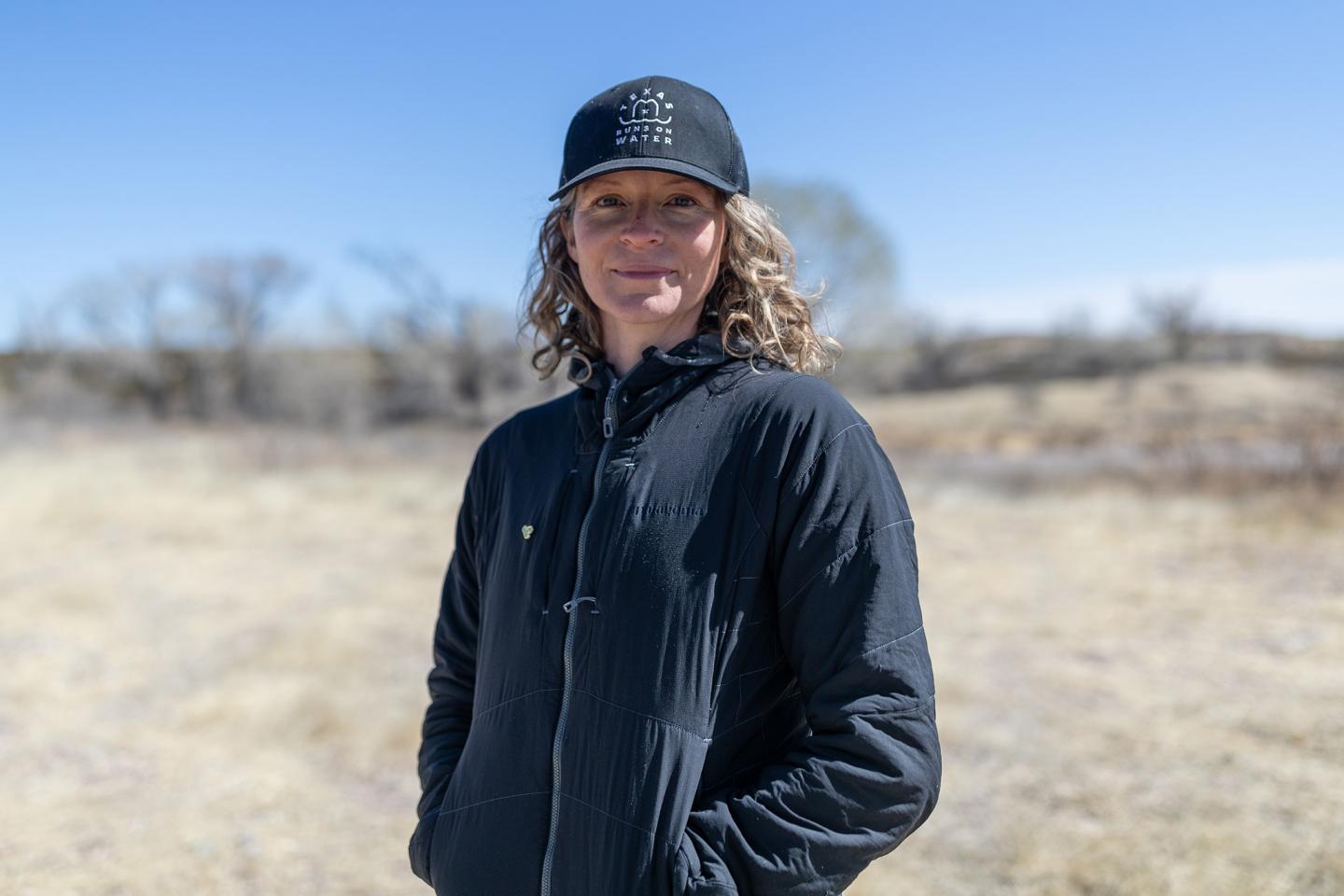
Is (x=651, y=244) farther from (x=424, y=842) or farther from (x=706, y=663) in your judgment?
(x=424, y=842)

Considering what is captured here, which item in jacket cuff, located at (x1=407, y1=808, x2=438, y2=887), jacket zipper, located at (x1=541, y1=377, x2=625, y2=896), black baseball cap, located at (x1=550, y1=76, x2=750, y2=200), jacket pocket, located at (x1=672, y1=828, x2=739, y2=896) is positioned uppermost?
black baseball cap, located at (x1=550, y1=76, x2=750, y2=200)

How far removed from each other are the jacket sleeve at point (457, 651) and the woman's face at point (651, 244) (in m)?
0.48

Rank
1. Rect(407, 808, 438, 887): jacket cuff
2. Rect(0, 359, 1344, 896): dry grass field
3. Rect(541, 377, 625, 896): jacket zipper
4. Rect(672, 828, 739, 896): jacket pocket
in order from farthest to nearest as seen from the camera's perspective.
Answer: Rect(0, 359, 1344, 896): dry grass field
Rect(407, 808, 438, 887): jacket cuff
Rect(541, 377, 625, 896): jacket zipper
Rect(672, 828, 739, 896): jacket pocket

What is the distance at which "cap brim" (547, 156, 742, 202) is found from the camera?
1491 millimetres

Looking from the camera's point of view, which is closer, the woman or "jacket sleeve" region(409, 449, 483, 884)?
the woman

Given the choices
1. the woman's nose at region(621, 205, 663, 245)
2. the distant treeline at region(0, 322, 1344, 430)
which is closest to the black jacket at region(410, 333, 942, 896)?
the woman's nose at region(621, 205, 663, 245)

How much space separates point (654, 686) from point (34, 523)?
13.0 meters

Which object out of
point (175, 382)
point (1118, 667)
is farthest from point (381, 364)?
point (1118, 667)

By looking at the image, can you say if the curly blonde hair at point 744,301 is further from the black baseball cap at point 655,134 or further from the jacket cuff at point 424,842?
the jacket cuff at point 424,842

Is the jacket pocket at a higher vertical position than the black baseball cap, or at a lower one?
lower

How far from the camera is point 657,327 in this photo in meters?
1.61

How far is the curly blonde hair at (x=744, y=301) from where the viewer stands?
5.27 ft

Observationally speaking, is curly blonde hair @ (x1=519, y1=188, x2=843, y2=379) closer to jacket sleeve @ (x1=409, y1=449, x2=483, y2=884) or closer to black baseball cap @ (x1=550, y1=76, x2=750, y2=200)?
black baseball cap @ (x1=550, y1=76, x2=750, y2=200)

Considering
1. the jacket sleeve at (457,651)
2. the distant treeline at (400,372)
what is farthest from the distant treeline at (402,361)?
the jacket sleeve at (457,651)
